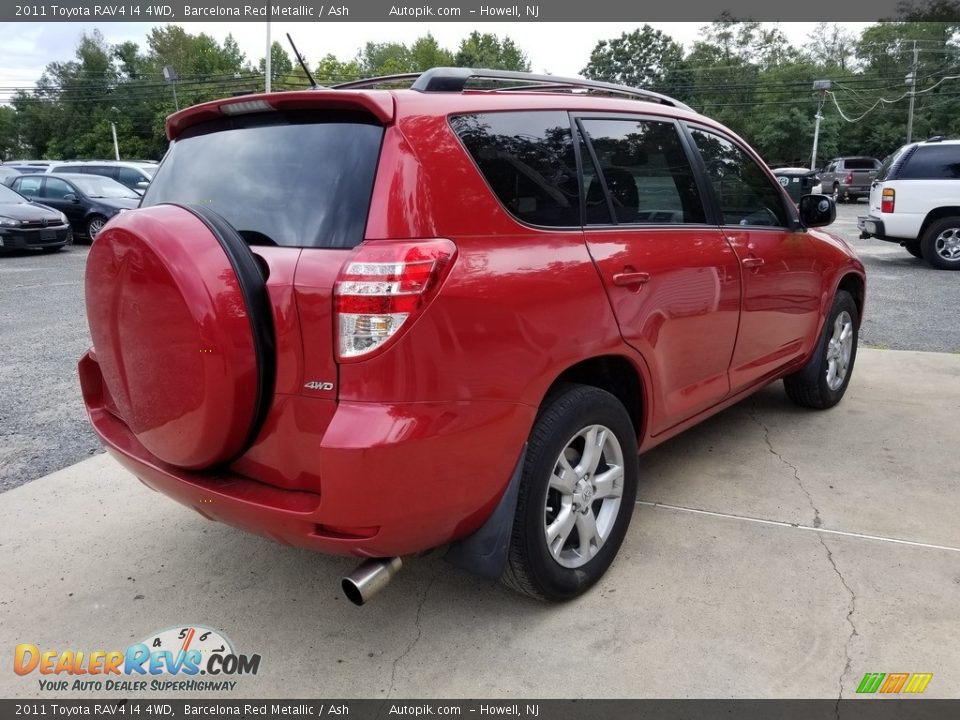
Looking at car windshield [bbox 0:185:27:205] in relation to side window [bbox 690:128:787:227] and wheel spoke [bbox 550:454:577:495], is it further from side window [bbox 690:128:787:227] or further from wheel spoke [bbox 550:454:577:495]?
wheel spoke [bbox 550:454:577:495]

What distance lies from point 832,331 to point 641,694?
317cm

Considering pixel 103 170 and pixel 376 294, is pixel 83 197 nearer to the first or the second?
pixel 103 170

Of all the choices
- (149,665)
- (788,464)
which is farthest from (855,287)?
(149,665)

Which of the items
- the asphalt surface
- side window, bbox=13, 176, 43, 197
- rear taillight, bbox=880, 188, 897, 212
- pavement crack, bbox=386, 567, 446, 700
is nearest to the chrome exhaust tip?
pavement crack, bbox=386, 567, 446, 700

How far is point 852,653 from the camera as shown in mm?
2377

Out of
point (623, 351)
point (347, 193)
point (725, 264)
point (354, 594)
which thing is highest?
point (347, 193)

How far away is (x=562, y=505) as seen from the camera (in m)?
2.57

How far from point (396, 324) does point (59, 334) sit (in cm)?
648

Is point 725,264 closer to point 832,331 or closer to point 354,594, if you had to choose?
point 832,331

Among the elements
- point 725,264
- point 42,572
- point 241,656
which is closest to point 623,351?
point 725,264

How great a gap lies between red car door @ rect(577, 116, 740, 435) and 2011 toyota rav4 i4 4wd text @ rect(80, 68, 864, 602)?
0.06ft

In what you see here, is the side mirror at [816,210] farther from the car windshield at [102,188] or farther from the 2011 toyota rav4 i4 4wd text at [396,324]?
the car windshield at [102,188]
